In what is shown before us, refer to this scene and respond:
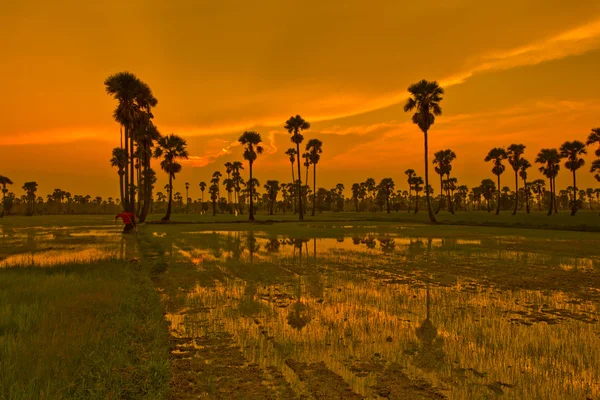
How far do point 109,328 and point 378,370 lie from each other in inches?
240

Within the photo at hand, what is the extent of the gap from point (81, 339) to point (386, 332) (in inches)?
262

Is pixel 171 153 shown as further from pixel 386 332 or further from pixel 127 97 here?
pixel 386 332

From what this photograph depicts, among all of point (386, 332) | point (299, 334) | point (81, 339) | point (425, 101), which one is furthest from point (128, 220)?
point (425, 101)

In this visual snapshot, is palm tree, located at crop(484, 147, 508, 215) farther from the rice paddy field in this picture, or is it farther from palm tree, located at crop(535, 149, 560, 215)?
the rice paddy field

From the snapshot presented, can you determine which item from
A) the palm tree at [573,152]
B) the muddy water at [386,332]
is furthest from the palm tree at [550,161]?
the muddy water at [386,332]

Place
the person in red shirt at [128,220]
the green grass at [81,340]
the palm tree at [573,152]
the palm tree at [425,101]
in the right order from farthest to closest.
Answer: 1. the palm tree at [573,152]
2. the palm tree at [425,101]
3. the person in red shirt at [128,220]
4. the green grass at [81,340]

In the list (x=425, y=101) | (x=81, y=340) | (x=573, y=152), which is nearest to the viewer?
(x=81, y=340)

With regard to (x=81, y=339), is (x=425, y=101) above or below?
above

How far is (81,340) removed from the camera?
268 inches

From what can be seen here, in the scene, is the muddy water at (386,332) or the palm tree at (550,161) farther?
the palm tree at (550,161)

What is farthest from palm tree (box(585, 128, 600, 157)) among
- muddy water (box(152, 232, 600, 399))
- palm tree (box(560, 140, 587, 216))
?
muddy water (box(152, 232, 600, 399))

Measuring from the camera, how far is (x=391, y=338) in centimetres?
735

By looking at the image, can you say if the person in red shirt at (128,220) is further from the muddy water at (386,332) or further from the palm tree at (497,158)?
the palm tree at (497,158)

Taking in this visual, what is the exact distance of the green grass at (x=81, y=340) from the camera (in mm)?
5141
